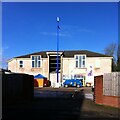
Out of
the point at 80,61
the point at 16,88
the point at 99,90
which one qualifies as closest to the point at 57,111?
the point at 99,90

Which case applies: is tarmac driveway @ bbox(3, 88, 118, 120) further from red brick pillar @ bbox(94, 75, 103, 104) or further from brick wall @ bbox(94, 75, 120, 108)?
red brick pillar @ bbox(94, 75, 103, 104)

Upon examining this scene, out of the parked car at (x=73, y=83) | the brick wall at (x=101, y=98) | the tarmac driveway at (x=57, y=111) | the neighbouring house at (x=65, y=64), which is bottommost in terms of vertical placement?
the tarmac driveway at (x=57, y=111)

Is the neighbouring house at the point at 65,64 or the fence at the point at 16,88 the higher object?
the neighbouring house at the point at 65,64

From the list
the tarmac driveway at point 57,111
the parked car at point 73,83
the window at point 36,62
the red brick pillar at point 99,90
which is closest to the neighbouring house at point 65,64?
the window at point 36,62

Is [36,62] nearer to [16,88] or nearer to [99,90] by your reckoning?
[16,88]

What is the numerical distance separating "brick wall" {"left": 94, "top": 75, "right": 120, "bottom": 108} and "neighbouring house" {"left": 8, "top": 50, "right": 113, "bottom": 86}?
4748cm

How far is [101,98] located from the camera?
2527 cm

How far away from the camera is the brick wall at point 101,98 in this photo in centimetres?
2288

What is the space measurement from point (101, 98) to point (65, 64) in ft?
175

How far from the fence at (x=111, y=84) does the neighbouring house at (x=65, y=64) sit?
49566 millimetres

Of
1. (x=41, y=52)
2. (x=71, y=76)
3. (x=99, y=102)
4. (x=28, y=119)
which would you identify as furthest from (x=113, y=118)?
(x=41, y=52)

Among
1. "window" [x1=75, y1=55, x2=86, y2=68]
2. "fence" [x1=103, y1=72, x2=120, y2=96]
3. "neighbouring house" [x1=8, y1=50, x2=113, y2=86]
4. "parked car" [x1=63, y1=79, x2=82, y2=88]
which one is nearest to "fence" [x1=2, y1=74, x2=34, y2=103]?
"fence" [x1=103, y1=72, x2=120, y2=96]

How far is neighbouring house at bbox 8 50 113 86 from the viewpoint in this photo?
7662 centimetres

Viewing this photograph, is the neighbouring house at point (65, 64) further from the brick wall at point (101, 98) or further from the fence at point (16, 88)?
the brick wall at point (101, 98)
